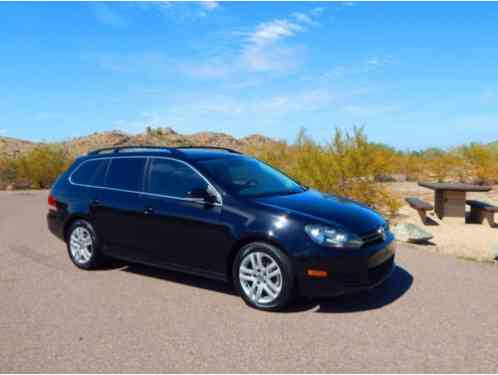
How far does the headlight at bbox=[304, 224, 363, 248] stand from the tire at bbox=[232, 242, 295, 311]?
1.18 ft

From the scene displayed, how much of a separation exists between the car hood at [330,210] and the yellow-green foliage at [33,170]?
2229 centimetres

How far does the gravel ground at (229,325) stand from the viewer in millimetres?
3479

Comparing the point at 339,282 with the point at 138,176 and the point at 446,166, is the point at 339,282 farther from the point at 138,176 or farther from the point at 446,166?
the point at 446,166

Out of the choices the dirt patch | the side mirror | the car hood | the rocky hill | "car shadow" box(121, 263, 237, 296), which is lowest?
the dirt patch

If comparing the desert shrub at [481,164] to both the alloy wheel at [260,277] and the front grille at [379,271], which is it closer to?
the front grille at [379,271]

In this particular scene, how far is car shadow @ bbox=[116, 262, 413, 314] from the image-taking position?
467cm

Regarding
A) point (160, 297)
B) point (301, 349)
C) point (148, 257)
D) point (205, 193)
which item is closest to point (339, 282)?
point (301, 349)

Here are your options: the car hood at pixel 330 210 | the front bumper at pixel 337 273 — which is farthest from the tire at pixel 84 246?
the front bumper at pixel 337 273

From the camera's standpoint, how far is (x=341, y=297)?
198 inches

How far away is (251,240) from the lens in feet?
15.4

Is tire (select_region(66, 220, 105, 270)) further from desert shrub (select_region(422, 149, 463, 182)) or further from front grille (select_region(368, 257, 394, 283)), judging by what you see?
desert shrub (select_region(422, 149, 463, 182))

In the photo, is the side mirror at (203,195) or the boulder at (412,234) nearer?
the side mirror at (203,195)

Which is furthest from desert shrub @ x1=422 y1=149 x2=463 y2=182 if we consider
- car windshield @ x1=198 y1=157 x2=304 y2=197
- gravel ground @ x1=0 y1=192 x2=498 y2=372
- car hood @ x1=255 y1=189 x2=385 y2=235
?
car hood @ x1=255 y1=189 x2=385 y2=235

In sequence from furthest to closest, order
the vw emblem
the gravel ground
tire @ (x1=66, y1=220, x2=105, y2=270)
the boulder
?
1. the boulder
2. tire @ (x1=66, y1=220, x2=105, y2=270)
3. the vw emblem
4. the gravel ground
